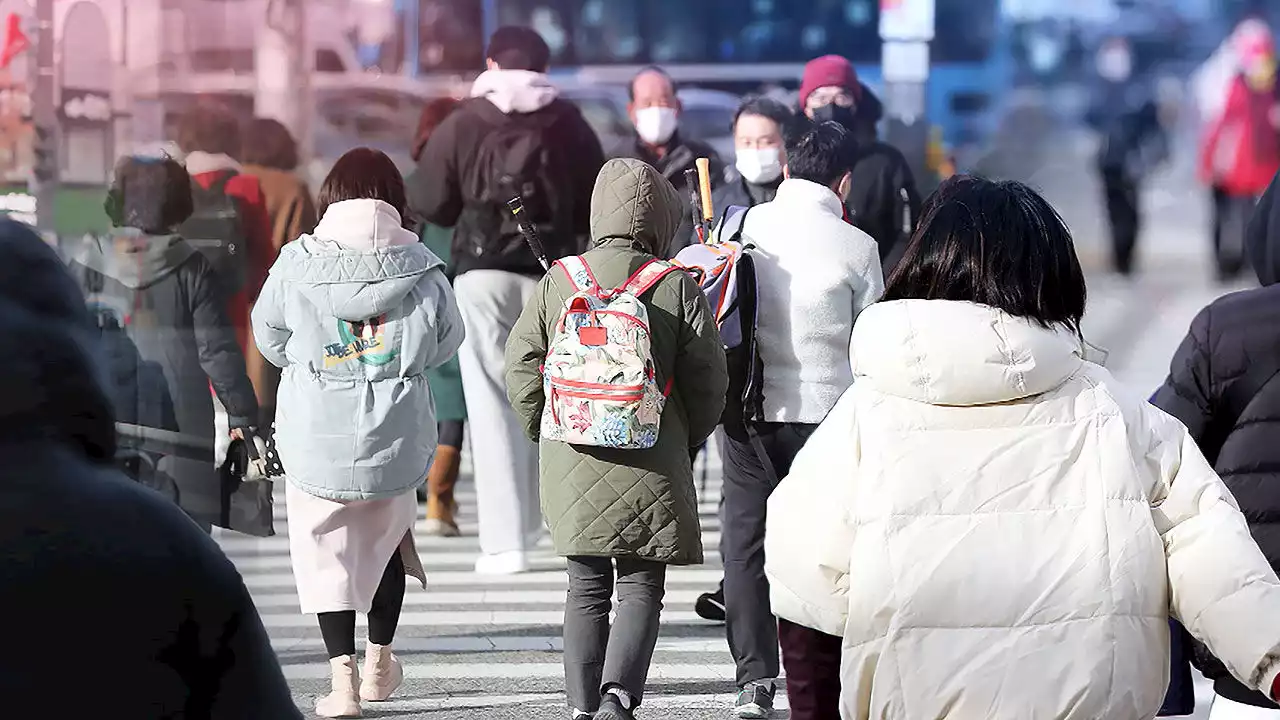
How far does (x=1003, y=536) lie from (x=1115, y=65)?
16563 mm

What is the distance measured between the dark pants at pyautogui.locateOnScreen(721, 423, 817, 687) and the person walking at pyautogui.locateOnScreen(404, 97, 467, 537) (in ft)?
10.8

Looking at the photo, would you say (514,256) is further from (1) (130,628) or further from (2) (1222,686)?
(1) (130,628)

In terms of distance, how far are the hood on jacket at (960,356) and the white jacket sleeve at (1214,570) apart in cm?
21

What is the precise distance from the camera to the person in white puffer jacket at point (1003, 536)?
8.93ft

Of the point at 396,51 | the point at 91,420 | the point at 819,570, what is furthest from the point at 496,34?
the point at 396,51

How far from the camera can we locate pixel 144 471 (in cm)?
740

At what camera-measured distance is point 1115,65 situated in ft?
60.7

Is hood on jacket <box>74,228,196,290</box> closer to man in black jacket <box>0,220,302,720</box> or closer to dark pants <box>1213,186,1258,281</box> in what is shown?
man in black jacket <box>0,220,302,720</box>

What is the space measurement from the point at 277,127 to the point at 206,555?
925cm

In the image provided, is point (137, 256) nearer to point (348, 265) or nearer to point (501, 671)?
point (348, 265)

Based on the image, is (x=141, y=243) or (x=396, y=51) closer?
(x=141, y=243)

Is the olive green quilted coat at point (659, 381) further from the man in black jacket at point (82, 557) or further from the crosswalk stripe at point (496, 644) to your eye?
the man in black jacket at point (82, 557)

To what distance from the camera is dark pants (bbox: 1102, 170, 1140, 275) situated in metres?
18.5

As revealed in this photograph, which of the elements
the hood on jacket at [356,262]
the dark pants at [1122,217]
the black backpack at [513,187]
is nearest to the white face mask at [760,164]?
the black backpack at [513,187]
